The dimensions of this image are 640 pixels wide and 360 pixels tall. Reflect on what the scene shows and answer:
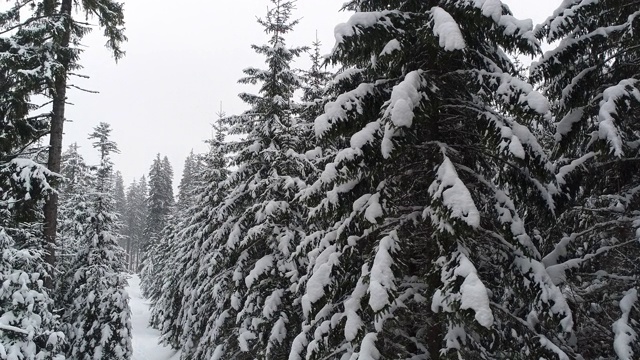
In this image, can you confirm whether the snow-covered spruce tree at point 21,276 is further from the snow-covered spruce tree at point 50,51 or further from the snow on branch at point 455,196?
the snow on branch at point 455,196

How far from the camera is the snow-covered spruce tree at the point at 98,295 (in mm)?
18938

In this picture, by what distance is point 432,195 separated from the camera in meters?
5.25

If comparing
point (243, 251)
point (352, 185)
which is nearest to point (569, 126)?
point (352, 185)

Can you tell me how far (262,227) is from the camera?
38.8 feet

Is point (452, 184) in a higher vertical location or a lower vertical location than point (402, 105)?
lower

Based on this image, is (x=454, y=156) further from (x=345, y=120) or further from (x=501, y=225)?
(x=345, y=120)

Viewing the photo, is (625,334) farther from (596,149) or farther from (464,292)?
(464,292)

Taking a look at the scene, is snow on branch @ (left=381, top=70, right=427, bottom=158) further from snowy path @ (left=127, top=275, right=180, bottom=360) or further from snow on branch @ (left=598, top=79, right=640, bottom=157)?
snowy path @ (left=127, top=275, right=180, bottom=360)

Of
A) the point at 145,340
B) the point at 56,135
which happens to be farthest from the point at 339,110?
the point at 145,340

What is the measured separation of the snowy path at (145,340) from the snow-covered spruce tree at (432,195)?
23.9m

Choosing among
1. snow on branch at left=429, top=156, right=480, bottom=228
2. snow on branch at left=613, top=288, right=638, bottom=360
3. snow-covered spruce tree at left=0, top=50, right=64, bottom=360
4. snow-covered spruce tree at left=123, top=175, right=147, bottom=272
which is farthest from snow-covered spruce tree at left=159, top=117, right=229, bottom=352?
snow-covered spruce tree at left=123, top=175, right=147, bottom=272

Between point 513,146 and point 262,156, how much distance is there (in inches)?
361

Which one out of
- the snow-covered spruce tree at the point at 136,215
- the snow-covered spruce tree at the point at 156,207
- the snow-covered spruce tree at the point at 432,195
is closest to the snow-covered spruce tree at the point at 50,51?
the snow-covered spruce tree at the point at 432,195

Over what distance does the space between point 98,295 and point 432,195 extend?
18670 mm
